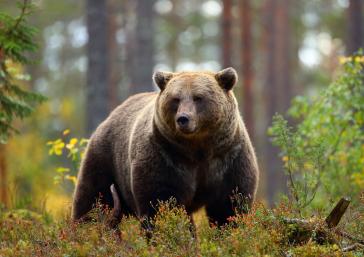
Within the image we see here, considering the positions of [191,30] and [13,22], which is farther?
[191,30]

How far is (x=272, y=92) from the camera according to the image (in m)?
28.8

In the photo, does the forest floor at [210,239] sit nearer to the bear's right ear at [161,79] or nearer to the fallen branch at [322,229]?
the fallen branch at [322,229]

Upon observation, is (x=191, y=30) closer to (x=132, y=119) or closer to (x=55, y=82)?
(x=55, y=82)

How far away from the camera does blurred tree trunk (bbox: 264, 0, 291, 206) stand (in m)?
27.9

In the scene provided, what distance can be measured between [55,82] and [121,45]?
238 inches

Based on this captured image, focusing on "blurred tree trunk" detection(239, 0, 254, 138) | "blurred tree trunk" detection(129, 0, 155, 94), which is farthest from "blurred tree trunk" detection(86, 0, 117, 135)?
"blurred tree trunk" detection(239, 0, 254, 138)

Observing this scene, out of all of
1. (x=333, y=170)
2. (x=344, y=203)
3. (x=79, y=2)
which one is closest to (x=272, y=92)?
(x=79, y=2)

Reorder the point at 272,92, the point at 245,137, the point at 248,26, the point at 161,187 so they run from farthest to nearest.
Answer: the point at 272,92 → the point at 248,26 → the point at 245,137 → the point at 161,187

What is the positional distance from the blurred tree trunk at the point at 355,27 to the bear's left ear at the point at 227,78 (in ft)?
46.5

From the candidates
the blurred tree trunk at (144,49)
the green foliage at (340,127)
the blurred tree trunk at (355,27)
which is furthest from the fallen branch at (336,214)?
the blurred tree trunk at (355,27)

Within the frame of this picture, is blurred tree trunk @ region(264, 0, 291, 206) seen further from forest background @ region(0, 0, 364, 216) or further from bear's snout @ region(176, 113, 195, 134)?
bear's snout @ region(176, 113, 195, 134)

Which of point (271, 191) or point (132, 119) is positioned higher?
point (132, 119)

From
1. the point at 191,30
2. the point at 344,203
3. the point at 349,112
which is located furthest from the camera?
the point at 191,30

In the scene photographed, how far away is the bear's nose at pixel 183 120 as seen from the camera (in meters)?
6.85
